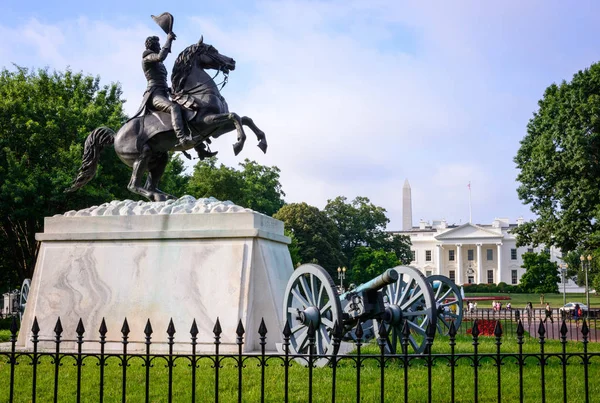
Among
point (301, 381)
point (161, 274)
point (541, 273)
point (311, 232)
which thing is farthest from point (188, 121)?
point (541, 273)

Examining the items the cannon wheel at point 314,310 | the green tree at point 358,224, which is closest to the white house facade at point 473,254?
the green tree at point 358,224

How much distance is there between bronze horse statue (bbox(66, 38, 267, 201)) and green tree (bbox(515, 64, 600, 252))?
17.8 meters

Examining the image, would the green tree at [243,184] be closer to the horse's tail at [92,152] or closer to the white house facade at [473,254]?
the horse's tail at [92,152]

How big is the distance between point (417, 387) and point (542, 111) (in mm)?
23578

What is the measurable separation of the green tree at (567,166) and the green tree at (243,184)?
19.5 metres

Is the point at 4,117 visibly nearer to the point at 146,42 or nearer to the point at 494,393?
the point at 146,42

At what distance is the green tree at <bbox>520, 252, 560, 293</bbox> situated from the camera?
231 ft

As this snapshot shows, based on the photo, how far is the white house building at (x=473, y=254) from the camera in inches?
3999

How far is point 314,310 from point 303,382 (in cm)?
102

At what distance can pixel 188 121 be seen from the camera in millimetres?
11602

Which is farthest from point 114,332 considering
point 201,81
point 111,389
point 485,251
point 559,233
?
point 485,251

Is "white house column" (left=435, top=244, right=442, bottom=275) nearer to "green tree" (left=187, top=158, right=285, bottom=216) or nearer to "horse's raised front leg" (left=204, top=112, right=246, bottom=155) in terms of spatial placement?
"green tree" (left=187, top=158, right=285, bottom=216)

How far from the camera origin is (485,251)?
10338 cm

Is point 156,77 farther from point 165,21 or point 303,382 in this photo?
point 303,382
